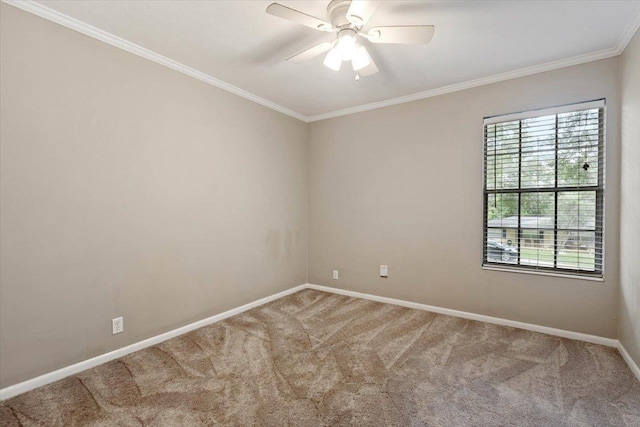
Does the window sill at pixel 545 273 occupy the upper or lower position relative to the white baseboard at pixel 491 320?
upper

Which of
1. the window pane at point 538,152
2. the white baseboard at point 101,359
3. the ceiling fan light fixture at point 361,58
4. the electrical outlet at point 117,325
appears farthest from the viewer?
the window pane at point 538,152

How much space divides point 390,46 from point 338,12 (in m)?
0.73

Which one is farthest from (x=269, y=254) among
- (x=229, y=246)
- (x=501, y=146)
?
(x=501, y=146)

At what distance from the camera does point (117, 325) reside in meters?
2.43

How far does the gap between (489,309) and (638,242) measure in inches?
54.5

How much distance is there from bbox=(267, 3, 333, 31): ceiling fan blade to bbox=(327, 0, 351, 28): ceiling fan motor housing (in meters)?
0.09

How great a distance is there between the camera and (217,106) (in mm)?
3205

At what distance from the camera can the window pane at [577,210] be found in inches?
105

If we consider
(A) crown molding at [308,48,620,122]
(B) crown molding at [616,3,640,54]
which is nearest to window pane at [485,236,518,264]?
(A) crown molding at [308,48,620,122]

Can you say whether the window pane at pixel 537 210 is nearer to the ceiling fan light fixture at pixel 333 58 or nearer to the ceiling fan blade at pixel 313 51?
the ceiling fan light fixture at pixel 333 58

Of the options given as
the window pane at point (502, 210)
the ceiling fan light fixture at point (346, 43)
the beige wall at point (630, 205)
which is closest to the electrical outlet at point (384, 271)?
the window pane at point (502, 210)

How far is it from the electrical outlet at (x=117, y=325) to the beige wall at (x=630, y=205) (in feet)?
12.9

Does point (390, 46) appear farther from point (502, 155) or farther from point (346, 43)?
point (502, 155)

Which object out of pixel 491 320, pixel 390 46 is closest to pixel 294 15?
pixel 390 46
